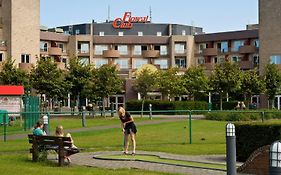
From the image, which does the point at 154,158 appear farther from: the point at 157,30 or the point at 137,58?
the point at 157,30

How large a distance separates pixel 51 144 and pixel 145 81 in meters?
61.7

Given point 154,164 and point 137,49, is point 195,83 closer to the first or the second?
point 137,49

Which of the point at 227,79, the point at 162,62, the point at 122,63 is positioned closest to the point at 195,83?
the point at 227,79

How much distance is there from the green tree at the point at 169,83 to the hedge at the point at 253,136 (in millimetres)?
52570

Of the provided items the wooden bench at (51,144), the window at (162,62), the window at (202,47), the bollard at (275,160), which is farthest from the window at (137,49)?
the bollard at (275,160)

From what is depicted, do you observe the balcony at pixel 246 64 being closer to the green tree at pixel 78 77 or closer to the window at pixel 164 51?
the window at pixel 164 51

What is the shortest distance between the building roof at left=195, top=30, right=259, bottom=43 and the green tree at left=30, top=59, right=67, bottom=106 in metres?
38.2

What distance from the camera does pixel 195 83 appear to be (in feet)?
237

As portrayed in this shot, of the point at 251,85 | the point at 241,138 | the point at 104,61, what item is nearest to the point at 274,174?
the point at 241,138

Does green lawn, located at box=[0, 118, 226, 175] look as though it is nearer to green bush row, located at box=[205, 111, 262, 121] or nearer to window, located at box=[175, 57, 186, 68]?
green bush row, located at box=[205, 111, 262, 121]

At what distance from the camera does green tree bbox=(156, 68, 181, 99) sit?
72000 mm

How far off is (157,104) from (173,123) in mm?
25449

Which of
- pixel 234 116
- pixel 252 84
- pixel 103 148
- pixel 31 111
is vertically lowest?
pixel 103 148

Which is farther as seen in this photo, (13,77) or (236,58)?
(236,58)
